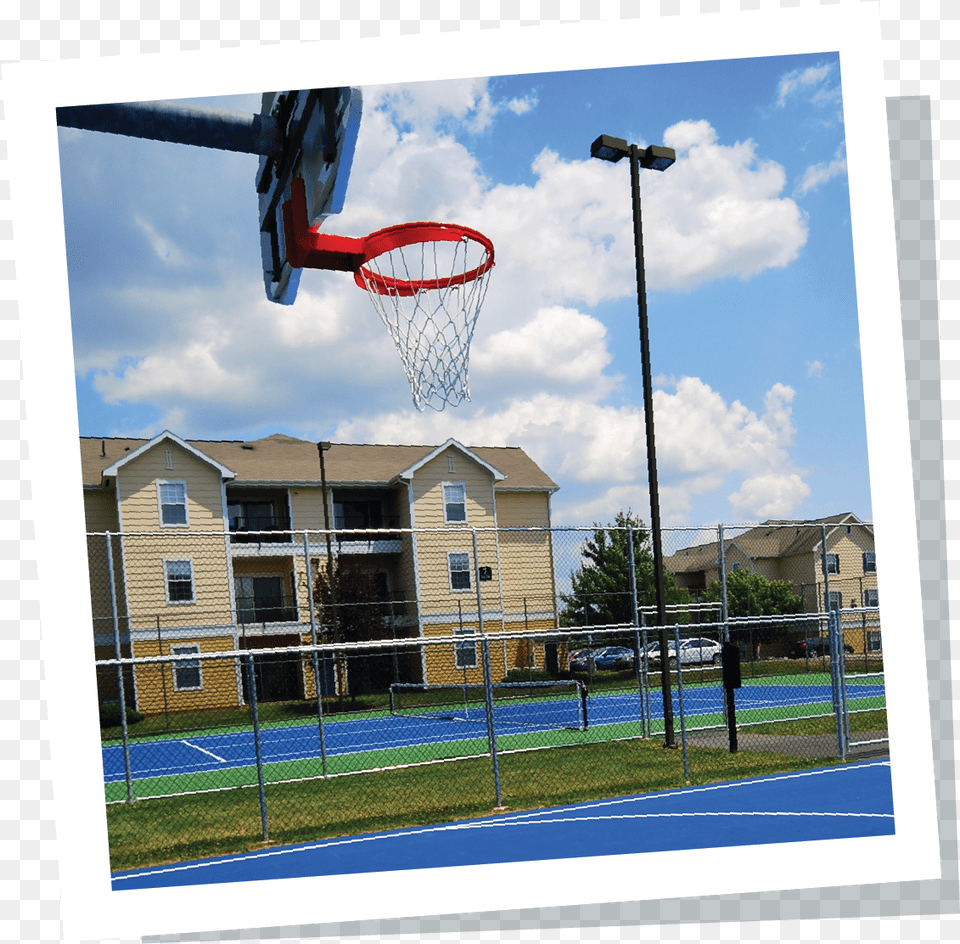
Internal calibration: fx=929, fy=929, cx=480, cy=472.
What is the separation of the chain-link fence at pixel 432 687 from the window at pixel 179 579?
7 centimetres

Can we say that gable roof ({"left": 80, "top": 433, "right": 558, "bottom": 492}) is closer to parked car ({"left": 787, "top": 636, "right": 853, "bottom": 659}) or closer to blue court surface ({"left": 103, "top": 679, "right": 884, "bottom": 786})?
parked car ({"left": 787, "top": 636, "right": 853, "bottom": 659})

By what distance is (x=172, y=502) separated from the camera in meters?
26.8

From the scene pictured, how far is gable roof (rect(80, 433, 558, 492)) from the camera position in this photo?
1124 inches

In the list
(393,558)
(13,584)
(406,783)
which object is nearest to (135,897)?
(13,584)

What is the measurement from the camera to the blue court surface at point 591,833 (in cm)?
738

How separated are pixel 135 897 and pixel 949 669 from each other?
15.0ft

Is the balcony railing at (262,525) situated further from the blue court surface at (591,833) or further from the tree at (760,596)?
the blue court surface at (591,833)

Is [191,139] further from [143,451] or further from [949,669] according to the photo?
[143,451]

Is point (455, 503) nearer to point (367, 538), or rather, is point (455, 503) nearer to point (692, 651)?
point (367, 538)

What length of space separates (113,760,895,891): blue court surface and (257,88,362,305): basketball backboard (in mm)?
4674

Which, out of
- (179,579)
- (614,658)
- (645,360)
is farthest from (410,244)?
(614,658)

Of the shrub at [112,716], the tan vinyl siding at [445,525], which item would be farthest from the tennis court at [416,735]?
the tan vinyl siding at [445,525]

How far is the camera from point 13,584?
186 inches

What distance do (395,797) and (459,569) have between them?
18427 millimetres
